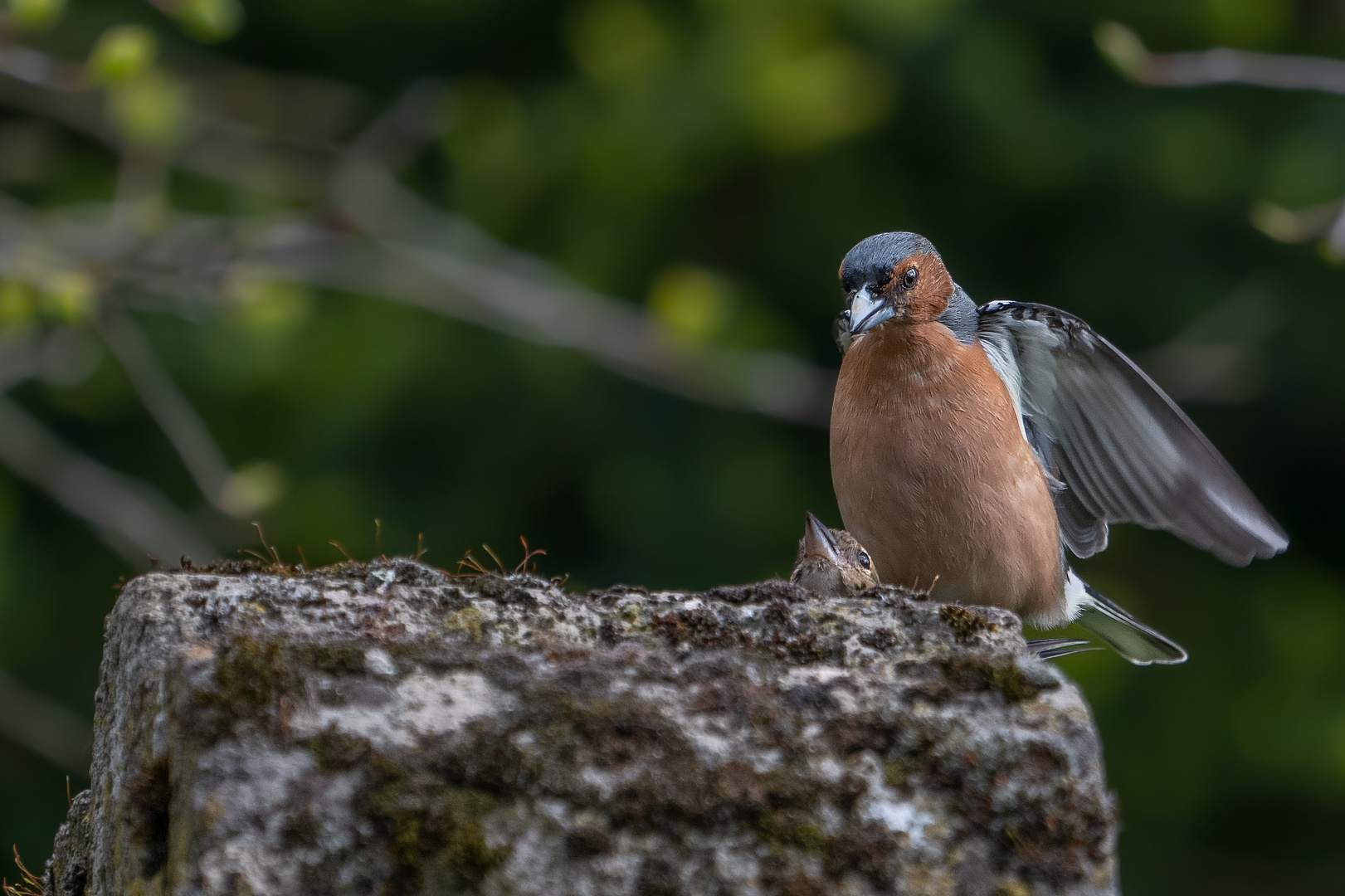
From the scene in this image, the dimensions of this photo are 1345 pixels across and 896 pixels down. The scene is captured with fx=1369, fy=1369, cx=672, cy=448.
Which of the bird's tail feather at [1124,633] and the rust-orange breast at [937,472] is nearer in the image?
the rust-orange breast at [937,472]

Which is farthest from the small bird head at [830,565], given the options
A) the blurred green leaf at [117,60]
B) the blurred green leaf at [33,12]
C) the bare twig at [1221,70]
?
the blurred green leaf at [33,12]

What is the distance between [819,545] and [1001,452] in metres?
0.86

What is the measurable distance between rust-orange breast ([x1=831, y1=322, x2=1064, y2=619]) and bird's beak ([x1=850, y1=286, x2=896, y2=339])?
0.35 feet

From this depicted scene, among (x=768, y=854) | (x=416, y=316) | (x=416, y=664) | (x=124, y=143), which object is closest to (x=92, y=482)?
(x=124, y=143)

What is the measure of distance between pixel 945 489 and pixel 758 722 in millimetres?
1773

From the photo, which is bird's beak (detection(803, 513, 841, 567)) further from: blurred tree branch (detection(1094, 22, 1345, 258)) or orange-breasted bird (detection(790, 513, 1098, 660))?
blurred tree branch (detection(1094, 22, 1345, 258))

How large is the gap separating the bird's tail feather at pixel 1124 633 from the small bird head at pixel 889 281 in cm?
116

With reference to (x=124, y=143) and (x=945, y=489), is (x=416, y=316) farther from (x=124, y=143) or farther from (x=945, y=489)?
(x=945, y=489)

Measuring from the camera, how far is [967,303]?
422 cm

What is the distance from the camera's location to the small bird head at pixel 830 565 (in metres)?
3.04

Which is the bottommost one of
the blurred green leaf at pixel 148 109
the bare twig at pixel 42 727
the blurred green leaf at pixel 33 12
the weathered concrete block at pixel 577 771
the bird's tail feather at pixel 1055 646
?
the weathered concrete block at pixel 577 771

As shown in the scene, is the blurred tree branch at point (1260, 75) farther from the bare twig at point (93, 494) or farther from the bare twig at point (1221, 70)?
the bare twig at point (93, 494)

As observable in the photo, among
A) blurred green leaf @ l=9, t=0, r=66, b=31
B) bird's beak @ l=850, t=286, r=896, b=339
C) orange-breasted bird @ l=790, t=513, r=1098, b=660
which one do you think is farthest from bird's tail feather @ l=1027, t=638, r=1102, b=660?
blurred green leaf @ l=9, t=0, r=66, b=31

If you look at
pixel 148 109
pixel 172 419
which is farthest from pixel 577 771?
pixel 148 109
